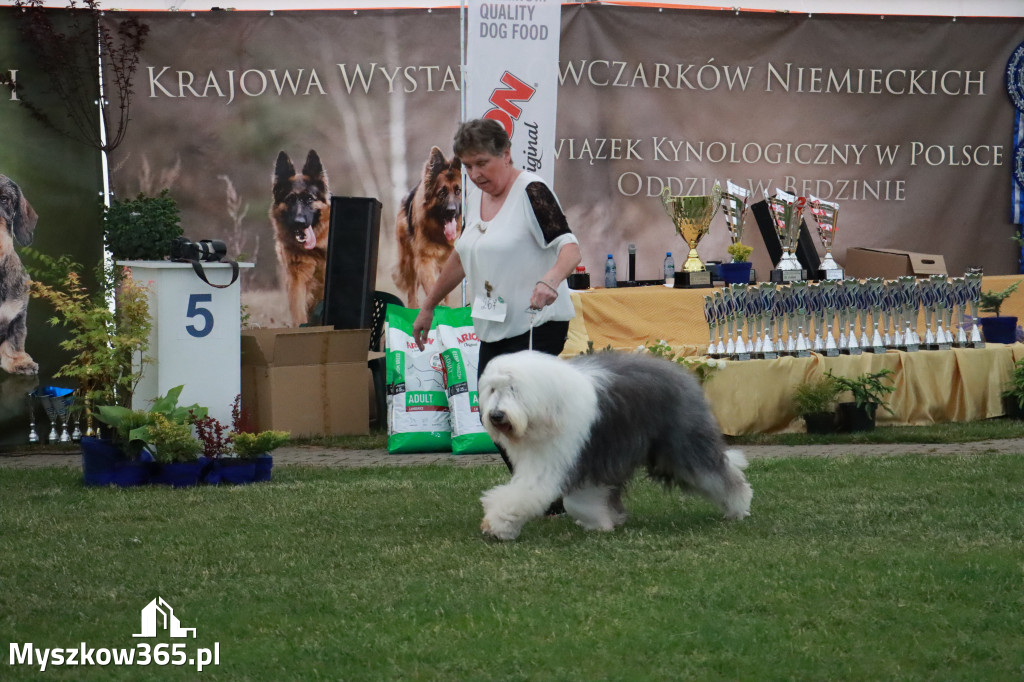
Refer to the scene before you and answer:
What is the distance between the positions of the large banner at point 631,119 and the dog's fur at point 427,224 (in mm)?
55

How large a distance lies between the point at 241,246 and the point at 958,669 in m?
6.76

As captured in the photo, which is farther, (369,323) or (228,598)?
(369,323)

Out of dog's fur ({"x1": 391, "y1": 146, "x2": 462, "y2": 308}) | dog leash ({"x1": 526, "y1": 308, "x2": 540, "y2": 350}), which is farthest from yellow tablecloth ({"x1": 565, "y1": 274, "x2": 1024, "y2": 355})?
dog leash ({"x1": 526, "y1": 308, "x2": 540, "y2": 350})

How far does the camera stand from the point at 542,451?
460 centimetres

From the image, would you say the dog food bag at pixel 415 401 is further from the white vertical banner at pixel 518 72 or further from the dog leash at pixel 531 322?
the dog leash at pixel 531 322

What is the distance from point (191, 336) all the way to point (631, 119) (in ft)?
13.5

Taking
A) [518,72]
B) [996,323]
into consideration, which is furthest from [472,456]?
[996,323]

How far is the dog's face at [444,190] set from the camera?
9086 mm

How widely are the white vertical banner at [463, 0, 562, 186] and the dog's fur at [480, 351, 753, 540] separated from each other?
3.21 metres

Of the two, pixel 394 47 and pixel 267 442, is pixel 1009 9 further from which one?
pixel 267 442

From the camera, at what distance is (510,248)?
492 cm

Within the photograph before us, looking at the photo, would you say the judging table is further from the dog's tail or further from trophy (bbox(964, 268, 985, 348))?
the dog's tail

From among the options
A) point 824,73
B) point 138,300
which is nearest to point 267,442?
point 138,300

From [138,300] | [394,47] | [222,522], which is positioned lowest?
[222,522]
